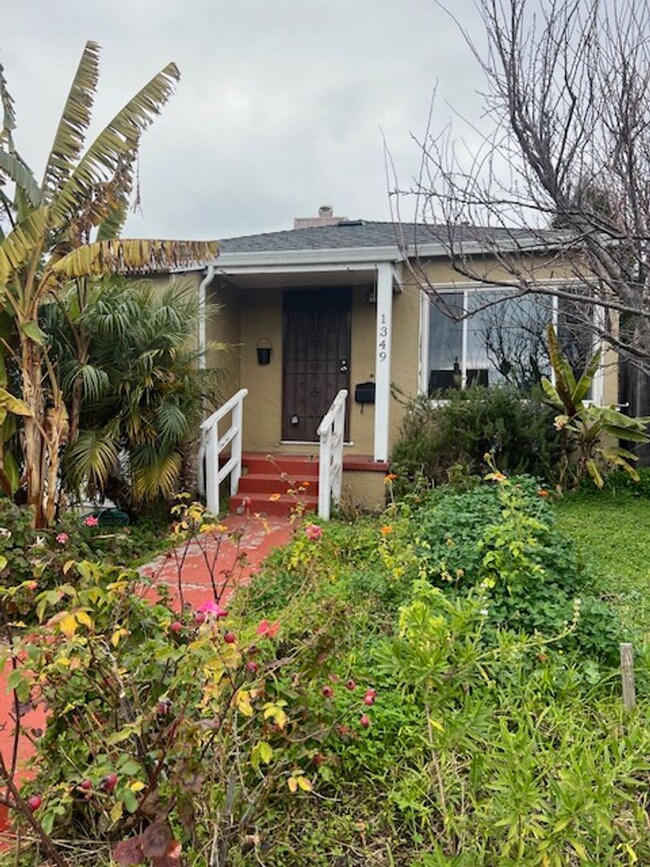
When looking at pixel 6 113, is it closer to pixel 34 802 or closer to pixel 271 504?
pixel 271 504

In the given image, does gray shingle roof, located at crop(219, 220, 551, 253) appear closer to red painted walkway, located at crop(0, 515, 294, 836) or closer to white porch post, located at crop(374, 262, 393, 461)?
white porch post, located at crop(374, 262, 393, 461)

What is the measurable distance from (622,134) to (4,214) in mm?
5350

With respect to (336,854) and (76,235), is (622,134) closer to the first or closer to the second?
(336,854)

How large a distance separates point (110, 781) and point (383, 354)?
20.9 ft

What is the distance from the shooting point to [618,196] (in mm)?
3510

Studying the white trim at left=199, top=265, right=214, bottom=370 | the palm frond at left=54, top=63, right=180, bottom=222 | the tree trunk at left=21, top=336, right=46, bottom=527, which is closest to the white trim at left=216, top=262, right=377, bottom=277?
the white trim at left=199, top=265, right=214, bottom=370

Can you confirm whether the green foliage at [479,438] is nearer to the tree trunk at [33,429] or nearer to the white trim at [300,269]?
the white trim at [300,269]

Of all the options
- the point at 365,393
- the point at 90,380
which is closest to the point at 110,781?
the point at 90,380

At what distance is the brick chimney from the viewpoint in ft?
42.2

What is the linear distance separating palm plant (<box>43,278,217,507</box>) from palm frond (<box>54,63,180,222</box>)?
3.29ft

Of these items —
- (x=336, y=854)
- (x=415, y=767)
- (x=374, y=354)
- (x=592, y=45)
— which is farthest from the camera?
(x=374, y=354)

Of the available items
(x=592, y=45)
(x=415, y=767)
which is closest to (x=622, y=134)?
(x=592, y=45)

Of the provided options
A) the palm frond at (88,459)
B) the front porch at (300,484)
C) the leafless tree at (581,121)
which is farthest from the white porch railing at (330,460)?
the leafless tree at (581,121)

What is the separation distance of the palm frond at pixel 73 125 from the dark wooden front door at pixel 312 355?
4339 mm
